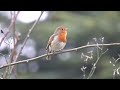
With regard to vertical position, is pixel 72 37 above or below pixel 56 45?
above

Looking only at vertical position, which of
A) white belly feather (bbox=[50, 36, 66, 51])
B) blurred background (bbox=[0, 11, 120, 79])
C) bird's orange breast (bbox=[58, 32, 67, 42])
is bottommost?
white belly feather (bbox=[50, 36, 66, 51])

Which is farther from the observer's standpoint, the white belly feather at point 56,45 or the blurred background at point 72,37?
the blurred background at point 72,37

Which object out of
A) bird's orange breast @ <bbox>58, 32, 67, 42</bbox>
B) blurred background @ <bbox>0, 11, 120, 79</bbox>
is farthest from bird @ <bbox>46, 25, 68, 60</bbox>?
blurred background @ <bbox>0, 11, 120, 79</bbox>

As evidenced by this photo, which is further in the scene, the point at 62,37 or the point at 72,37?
the point at 72,37

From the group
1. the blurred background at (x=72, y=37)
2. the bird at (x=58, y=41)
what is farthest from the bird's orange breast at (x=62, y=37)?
the blurred background at (x=72, y=37)

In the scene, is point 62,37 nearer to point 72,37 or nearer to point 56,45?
point 56,45

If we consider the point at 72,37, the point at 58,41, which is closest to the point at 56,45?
the point at 58,41

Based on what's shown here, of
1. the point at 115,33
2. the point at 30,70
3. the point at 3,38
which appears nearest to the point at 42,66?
the point at 30,70

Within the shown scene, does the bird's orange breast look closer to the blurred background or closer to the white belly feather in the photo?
the white belly feather

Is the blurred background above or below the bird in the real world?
above

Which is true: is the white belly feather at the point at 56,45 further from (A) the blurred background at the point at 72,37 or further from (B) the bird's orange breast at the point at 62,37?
(A) the blurred background at the point at 72,37

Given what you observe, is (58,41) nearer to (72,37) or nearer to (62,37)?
(62,37)
